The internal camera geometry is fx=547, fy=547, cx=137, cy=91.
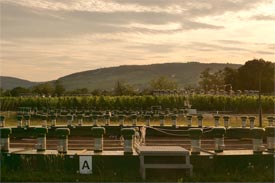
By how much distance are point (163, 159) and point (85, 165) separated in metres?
1.73

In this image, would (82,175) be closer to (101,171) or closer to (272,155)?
(101,171)

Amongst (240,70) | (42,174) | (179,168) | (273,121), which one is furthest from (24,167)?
(240,70)

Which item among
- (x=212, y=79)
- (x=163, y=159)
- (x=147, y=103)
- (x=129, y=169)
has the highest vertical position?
(x=212, y=79)

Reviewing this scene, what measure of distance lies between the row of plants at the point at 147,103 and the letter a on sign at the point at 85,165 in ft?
105

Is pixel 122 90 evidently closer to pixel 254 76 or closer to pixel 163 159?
pixel 254 76

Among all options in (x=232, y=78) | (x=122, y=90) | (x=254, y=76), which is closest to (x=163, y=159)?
(x=122, y=90)

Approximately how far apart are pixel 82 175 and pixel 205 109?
35.4 m

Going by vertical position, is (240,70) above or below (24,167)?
above

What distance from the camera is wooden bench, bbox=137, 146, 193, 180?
11.8 metres

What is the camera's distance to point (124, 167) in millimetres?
12156

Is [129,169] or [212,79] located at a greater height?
[212,79]

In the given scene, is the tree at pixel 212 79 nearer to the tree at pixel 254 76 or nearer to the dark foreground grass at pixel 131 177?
the tree at pixel 254 76

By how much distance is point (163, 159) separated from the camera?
475 inches

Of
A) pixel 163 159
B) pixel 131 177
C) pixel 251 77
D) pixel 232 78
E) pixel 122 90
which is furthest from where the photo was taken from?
pixel 232 78
